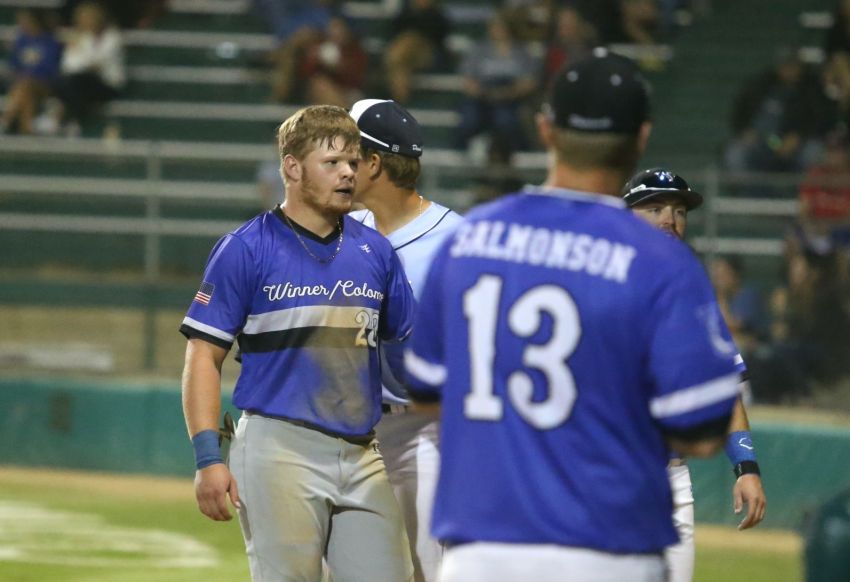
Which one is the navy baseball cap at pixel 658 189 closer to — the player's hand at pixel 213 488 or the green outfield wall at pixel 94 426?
the player's hand at pixel 213 488

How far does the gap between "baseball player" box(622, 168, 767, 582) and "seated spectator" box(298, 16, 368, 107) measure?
9426 mm

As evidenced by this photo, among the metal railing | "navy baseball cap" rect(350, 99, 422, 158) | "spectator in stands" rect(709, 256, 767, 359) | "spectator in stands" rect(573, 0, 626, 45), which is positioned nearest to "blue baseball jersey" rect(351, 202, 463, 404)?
"navy baseball cap" rect(350, 99, 422, 158)

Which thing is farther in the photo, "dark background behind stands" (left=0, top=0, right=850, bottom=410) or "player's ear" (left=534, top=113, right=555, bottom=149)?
"dark background behind stands" (left=0, top=0, right=850, bottom=410)

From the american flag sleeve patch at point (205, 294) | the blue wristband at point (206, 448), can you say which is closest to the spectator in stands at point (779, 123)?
the american flag sleeve patch at point (205, 294)

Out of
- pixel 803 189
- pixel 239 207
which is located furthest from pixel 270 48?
pixel 803 189

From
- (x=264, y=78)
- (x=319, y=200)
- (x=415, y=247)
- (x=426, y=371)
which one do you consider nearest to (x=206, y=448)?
(x=319, y=200)

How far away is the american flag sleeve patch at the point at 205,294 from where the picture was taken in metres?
4.59

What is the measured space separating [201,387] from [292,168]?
74cm

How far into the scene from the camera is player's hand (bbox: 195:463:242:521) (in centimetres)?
441

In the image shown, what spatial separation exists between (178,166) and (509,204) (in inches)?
344

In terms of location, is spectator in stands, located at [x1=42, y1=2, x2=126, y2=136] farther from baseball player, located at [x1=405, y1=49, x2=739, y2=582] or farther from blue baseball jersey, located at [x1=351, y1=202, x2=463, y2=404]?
baseball player, located at [x1=405, y1=49, x2=739, y2=582]

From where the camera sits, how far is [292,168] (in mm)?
4723

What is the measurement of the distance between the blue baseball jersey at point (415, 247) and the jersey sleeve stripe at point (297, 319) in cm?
46

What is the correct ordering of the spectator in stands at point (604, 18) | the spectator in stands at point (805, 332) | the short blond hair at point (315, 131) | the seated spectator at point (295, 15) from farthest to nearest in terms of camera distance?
1. the seated spectator at point (295, 15)
2. the spectator in stands at point (604, 18)
3. the spectator in stands at point (805, 332)
4. the short blond hair at point (315, 131)
